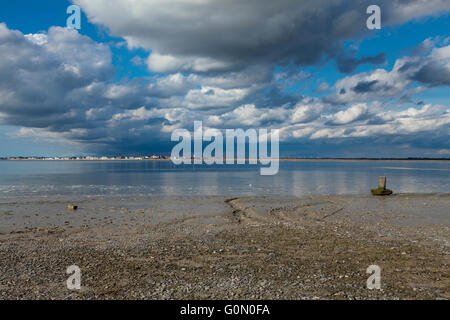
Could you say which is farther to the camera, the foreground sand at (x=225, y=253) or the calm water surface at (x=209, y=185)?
the calm water surface at (x=209, y=185)

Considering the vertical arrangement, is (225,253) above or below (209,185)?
above

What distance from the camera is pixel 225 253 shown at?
55.4 ft

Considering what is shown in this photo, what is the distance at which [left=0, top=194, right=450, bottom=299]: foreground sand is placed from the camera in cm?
1193

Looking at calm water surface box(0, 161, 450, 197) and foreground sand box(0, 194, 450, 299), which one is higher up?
foreground sand box(0, 194, 450, 299)

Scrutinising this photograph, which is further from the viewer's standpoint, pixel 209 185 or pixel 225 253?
pixel 209 185

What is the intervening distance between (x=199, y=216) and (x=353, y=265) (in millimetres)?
17681

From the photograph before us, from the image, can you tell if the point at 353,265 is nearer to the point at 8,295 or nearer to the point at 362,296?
the point at 362,296

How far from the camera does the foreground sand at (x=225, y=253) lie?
11930 mm

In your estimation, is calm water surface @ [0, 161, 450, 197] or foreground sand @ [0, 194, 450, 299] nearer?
foreground sand @ [0, 194, 450, 299]
